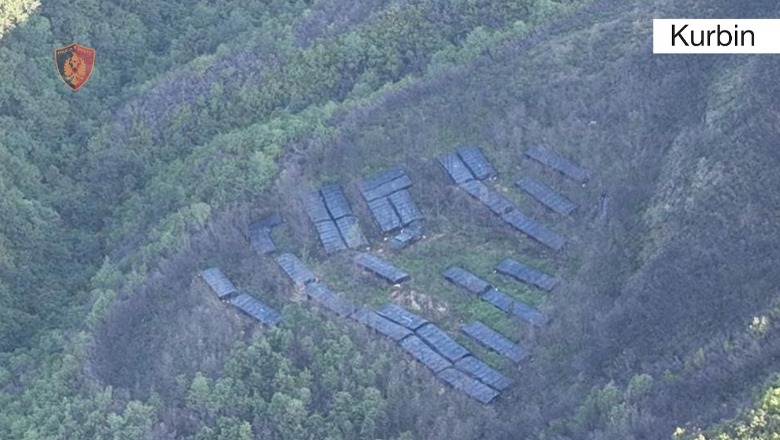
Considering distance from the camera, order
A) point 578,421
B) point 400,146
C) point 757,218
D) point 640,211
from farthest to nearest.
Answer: point 400,146, point 640,211, point 757,218, point 578,421

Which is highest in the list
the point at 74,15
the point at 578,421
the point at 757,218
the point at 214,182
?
the point at 74,15

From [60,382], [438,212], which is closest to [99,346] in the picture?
[60,382]

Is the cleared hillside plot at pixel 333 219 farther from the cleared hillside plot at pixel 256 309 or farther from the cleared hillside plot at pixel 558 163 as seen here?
the cleared hillside plot at pixel 558 163

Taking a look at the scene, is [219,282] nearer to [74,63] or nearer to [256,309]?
[256,309]

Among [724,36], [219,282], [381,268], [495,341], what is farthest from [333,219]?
[724,36]

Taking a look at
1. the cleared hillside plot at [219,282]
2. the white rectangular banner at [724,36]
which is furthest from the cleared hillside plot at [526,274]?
the white rectangular banner at [724,36]

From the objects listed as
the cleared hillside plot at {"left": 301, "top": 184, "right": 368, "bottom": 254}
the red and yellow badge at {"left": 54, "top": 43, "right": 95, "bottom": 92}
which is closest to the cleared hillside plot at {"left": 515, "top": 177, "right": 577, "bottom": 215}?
the cleared hillside plot at {"left": 301, "top": 184, "right": 368, "bottom": 254}

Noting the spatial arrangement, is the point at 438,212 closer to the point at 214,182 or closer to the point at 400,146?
the point at 400,146
